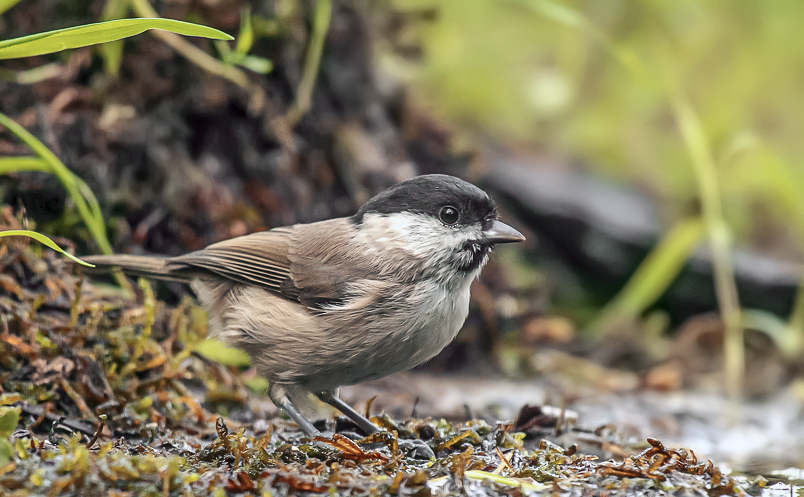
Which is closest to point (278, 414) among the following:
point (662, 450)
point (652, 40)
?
point (662, 450)

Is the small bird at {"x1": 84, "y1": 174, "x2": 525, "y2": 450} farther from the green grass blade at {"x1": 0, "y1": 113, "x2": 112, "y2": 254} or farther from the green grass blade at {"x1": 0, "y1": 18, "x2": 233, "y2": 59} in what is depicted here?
the green grass blade at {"x1": 0, "y1": 18, "x2": 233, "y2": 59}

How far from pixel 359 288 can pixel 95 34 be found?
133 cm

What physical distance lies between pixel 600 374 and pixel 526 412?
209cm

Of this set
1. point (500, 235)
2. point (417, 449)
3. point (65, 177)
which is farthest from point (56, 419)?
point (500, 235)

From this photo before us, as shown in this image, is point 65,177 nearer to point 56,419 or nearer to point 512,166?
point 56,419

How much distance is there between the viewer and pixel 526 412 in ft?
10.7

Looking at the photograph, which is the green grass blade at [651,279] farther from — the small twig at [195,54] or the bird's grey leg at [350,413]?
the small twig at [195,54]

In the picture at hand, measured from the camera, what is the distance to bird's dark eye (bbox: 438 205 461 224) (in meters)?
3.01

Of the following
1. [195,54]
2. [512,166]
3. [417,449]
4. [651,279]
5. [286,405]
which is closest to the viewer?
[417,449]

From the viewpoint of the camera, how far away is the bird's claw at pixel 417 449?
271 centimetres

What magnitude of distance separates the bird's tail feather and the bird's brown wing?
7 centimetres

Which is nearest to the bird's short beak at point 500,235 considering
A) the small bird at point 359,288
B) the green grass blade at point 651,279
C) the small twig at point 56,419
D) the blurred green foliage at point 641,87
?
the small bird at point 359,288

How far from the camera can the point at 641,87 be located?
7.14 meters

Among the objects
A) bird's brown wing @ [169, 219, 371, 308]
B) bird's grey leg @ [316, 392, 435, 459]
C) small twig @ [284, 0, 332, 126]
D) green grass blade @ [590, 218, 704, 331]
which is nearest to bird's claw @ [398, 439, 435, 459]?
bird's grey leg @ [316, 392, 435, 459]
